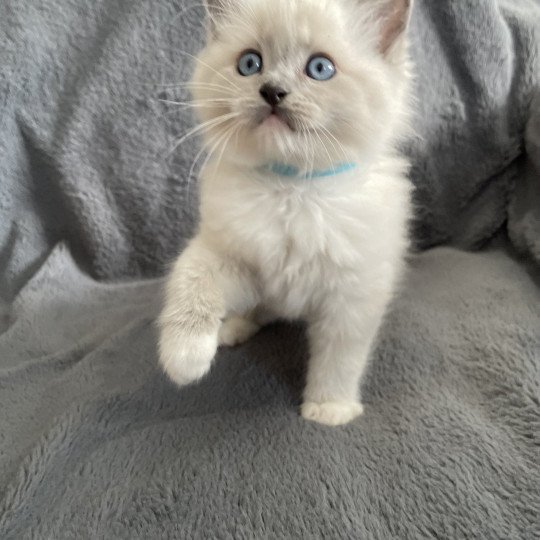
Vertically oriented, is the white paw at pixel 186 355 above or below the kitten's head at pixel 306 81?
below

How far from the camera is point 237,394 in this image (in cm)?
95

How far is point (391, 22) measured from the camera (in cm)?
82

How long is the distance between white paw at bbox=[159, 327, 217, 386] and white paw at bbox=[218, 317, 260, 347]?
0.97 ft

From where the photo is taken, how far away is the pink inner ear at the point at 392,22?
0.81 metres

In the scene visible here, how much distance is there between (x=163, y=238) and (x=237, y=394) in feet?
1.84

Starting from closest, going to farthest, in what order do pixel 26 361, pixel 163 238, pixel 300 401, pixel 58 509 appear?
1. pixel 58 509
2. pixel 300 401
3. pixel 26 361
4. pixel 163 238

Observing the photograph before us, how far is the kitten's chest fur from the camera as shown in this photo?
83 cm

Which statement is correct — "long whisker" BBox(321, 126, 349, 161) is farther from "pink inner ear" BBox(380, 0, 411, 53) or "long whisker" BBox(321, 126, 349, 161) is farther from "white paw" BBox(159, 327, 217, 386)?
"white paw" BBox(159, 327, 217, 386)

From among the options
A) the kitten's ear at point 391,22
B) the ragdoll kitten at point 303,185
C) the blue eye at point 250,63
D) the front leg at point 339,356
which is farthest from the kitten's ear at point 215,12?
the front leg at point 339,356

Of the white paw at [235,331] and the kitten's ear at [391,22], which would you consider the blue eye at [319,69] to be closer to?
the kitten's ear at [391,22]

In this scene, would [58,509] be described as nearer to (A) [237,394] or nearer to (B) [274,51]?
(A) [237,394]

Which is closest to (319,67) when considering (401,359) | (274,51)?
(274,51)

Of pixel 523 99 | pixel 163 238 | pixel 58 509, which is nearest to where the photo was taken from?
→ pixel 58 509

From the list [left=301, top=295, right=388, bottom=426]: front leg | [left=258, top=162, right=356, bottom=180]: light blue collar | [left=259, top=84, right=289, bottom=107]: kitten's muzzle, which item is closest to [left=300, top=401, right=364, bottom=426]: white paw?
[left=301, top=295, right=388, bottom=426]: front leg
